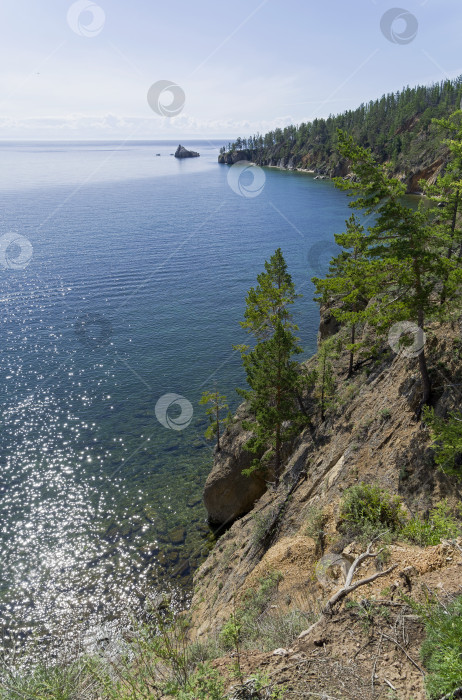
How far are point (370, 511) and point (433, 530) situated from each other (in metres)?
1.93

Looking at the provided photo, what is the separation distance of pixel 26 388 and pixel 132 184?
5708 inches

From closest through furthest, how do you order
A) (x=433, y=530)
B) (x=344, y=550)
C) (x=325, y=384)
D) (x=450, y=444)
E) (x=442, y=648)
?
(x=442, y=648) → (x=433, y=530) → (x=344, y=550) → (x=450, y=444) → (x=325, y=384)

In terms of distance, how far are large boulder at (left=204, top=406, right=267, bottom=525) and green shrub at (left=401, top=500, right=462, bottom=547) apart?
1769 cm

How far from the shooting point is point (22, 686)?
6.27 m

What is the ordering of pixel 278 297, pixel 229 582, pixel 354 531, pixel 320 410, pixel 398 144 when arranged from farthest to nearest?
1. pixel 398 144
2. pixel 278 297
3. pixel 320 410
4. pixel 229 582
5. pixel 354 531

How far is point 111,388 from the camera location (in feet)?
136

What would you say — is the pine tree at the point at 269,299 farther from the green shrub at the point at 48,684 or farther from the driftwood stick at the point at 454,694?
the driftwood stick at the point at 454,694

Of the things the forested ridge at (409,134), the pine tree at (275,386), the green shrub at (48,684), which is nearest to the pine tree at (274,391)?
the pine tree at (275,386)

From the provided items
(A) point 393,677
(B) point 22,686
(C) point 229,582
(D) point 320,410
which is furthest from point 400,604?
(D) point 320,410

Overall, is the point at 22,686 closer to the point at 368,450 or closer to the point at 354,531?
the point at 354,531

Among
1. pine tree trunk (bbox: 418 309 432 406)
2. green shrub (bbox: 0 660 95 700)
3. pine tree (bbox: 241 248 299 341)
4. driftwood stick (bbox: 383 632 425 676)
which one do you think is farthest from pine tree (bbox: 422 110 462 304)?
green shrub (bbox: 0 660 95 700)

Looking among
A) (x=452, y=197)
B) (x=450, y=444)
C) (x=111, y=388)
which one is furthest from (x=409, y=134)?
(x=450, y=444)

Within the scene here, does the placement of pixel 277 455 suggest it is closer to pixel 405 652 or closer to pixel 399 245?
pixel 399 245

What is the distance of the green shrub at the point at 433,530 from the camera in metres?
11.1
